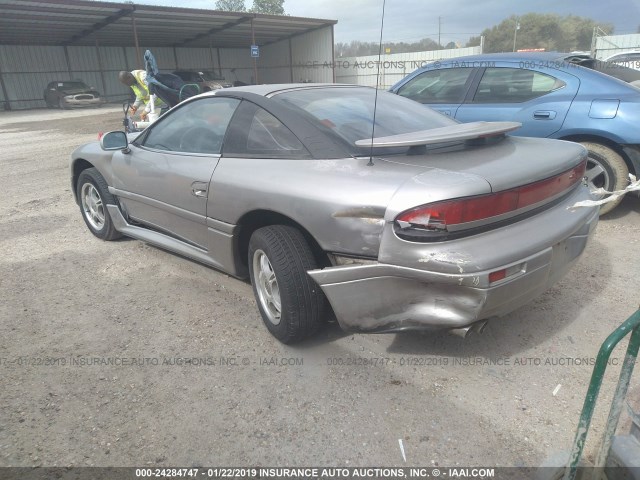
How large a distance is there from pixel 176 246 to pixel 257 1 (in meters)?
78.1

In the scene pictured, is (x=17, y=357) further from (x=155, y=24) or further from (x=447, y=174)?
(x=155, y=24)

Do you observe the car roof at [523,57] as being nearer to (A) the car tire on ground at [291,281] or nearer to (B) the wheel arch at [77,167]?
(A) the car tire on ground at [291,281]

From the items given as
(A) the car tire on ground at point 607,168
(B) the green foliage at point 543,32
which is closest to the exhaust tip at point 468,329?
(A) the car tire on ground at point 607,168

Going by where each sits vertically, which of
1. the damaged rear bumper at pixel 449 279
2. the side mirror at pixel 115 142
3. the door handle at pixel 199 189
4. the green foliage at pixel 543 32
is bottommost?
the damaged rear bumper at pixel 449 279

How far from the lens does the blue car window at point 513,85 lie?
464 cm

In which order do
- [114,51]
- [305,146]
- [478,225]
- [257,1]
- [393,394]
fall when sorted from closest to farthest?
[478,225] → [393,394] → [305,146] → [114,51] → [257,1]

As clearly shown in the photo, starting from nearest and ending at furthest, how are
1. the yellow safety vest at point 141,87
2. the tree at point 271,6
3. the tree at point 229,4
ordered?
1. the yellow safety vest at point 141,87
2. the tree at point 271,6
3. the tree at point 229,4

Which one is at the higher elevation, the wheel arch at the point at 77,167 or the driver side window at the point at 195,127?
the driver side window at the point at 195,127

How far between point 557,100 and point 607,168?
0.78m

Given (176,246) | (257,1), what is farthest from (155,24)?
(257,1)

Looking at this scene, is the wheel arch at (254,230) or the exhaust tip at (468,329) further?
the wheel arch at (254,230)

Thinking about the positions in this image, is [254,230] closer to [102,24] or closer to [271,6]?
[102,24]

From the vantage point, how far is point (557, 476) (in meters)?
1.82

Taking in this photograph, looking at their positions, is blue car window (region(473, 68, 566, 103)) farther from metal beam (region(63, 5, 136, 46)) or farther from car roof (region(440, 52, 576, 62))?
metal beam (region(63, 5, 136, 46))
